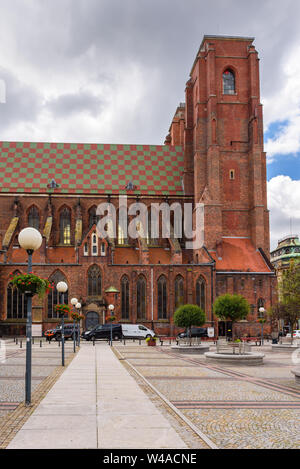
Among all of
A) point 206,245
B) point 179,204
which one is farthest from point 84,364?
point 179,204

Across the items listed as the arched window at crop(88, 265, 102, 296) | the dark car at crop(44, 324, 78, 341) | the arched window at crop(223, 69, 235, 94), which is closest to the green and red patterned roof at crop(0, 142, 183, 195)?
the arched window at crop(223, 69, 235, 94)

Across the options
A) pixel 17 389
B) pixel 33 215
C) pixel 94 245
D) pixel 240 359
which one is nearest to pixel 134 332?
pixel 94 245

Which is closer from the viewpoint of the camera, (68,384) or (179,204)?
(68,384)

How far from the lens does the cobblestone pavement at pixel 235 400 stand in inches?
349

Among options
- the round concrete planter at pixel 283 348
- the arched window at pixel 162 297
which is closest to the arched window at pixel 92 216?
the arched window at pixel 162 297

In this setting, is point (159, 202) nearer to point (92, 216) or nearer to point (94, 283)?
point (92, 216)

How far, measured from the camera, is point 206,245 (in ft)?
181

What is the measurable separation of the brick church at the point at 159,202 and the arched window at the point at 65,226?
12 centimetres

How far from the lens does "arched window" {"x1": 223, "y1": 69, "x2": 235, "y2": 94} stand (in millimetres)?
59781

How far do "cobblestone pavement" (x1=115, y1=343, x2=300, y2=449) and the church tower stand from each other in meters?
35.0

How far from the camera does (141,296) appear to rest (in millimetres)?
53406

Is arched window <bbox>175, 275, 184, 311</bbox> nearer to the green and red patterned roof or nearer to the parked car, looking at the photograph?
the parked car
